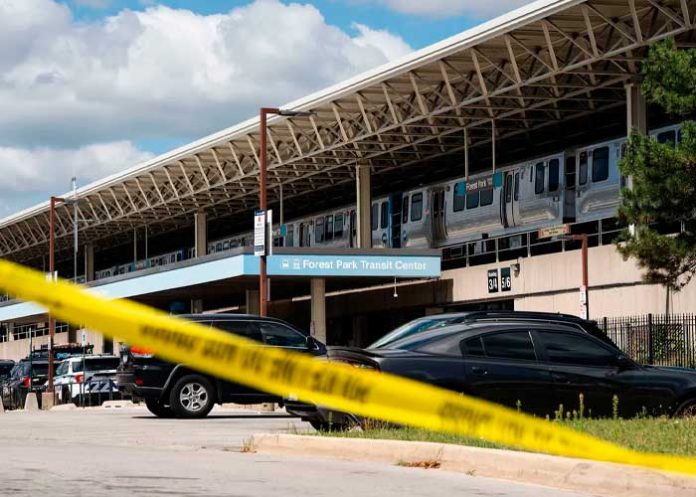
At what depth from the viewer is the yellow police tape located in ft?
13.3

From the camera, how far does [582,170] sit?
4059 centimetres

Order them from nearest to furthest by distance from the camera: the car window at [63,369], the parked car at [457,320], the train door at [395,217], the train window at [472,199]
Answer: the parked car at [457,320] → the car window at [63,369] → the train window at [472,199] → the train door at [395,217]

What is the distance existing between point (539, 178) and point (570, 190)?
1.67m

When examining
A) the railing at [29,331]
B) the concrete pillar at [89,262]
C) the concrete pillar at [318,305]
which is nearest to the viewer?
the concrete pillar at [318,305]

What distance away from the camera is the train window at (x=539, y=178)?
→ 4288 cm

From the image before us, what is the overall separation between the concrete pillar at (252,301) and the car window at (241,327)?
31735 mm

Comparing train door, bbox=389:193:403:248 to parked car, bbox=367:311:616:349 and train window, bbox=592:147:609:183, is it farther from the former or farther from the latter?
parked car, bbox=367:311:616:349

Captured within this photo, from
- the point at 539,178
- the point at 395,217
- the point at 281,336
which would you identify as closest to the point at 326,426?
the point at 281,336

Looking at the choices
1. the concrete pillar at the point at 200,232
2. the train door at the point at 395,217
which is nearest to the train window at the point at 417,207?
the train door at the point at 395,217

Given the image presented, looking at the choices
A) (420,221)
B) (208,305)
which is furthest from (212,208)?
(420,221)

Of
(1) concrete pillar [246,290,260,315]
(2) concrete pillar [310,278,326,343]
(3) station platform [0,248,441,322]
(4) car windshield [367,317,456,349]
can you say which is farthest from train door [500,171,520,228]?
(4) car windshield [367,317,456,349]

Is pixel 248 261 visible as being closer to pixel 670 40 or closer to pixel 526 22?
pixel 526 22

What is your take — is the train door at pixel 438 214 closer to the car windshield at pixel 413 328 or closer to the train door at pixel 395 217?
the train door at pixel 395 217

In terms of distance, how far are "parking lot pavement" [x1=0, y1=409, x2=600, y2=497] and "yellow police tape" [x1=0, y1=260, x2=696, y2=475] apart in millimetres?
5182
